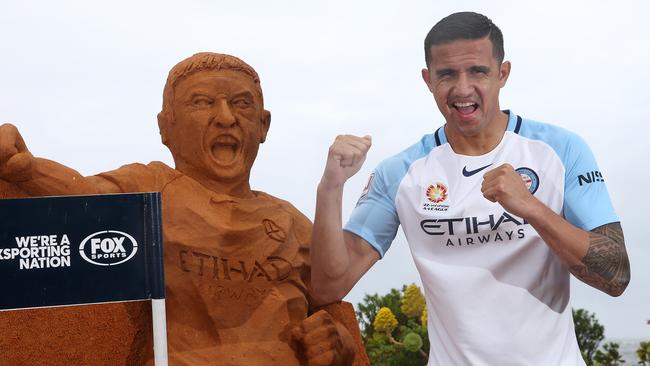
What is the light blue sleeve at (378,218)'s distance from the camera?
3689 mm

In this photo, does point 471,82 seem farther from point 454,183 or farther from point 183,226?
point 183,226

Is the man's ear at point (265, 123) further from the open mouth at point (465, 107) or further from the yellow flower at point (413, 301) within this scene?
the yellow flower at point (413, 301)

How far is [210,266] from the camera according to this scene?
4.54 meters

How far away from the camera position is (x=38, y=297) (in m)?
3.82

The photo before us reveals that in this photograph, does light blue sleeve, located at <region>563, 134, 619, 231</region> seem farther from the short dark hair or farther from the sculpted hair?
the sculpted hair

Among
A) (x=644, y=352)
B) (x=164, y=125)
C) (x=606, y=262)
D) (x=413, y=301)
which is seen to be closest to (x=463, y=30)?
(x=606, y=262)

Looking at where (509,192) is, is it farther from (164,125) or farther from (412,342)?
(412,342)

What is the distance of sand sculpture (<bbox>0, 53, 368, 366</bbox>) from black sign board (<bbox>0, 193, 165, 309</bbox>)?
464mm

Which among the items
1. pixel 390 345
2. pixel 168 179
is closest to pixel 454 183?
pixel 168 179

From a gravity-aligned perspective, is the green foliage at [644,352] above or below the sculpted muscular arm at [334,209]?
above

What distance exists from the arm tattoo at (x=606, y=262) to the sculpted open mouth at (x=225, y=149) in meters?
2.05

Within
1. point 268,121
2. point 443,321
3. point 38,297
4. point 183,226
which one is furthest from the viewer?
point 268,121

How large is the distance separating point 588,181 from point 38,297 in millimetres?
2275

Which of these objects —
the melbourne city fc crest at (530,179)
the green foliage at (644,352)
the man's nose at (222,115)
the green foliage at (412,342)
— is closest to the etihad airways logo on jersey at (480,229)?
the melbourne city fc crest at (530,179)
